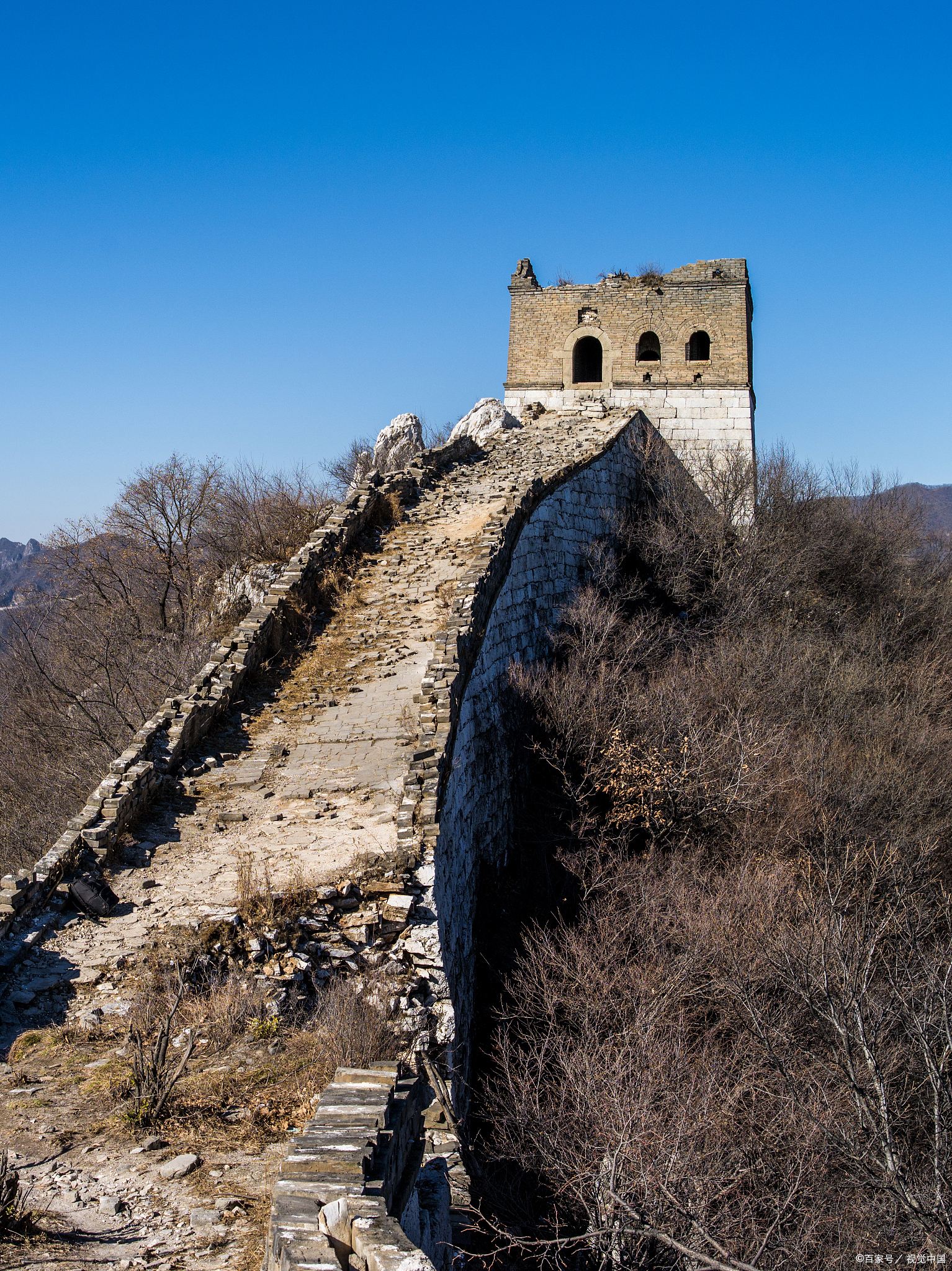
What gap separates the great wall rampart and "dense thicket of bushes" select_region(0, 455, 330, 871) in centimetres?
335

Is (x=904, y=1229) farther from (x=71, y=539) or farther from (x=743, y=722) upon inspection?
(x=71, y=539)

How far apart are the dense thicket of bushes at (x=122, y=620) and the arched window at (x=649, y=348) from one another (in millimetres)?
8073

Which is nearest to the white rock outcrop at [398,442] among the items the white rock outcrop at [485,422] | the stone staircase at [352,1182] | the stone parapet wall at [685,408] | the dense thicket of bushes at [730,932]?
the white rock outcrop at [485,422]

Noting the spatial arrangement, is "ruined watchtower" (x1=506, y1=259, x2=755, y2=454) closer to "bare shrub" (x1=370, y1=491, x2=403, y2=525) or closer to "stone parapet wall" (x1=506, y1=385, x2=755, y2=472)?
"stone parapet wall" (x1=506, y1=385, x2=755, y2=472)

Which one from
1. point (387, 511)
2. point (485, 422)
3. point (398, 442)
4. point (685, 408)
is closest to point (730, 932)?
point (387, 511)

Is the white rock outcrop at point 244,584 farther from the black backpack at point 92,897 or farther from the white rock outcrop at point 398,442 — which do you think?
the black backpack at point 92,897

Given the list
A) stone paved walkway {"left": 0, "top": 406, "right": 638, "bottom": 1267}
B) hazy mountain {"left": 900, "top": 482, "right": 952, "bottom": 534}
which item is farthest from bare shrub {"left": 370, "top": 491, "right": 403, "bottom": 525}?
hazy mountain {"left": 900, "top": 482, "right": 952, "bottom": 534}

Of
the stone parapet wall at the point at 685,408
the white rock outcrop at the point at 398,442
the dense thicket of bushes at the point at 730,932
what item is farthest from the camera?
the stone parapet wall at the point at 685,408

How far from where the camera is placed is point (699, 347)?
2125 centimetres

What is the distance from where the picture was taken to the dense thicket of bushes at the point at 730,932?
548cm

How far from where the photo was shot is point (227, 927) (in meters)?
6.09

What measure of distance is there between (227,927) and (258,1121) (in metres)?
1.67

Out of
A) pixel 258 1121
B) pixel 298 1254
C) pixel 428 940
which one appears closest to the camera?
pixel 298 1254

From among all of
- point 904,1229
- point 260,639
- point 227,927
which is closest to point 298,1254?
point 227,927
